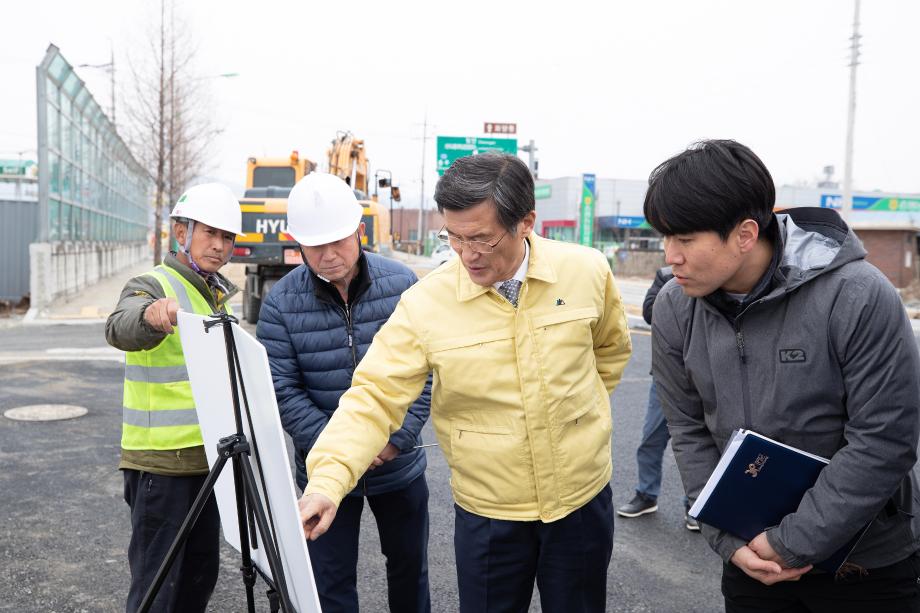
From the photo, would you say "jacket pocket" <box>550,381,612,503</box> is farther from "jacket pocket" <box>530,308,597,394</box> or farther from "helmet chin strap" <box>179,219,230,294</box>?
"helmet chin strap" <box>179,219,230,294</box>

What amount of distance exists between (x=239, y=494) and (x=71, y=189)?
63.7ft

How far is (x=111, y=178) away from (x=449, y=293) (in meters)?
27.7

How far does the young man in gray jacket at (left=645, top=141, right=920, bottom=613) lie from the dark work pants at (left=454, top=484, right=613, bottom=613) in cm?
48

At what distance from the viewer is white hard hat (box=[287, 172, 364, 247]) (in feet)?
9.59

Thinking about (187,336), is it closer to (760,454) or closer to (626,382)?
(760,454)

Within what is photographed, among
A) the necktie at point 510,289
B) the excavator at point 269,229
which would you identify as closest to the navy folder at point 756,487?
the necktie at point 510,289

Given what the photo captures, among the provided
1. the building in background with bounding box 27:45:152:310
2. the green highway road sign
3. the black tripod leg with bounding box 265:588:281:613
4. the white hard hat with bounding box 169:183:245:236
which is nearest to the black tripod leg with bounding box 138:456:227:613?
the black tripod leg with bounding box 265:588:281:613

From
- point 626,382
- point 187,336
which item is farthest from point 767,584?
point 626,382

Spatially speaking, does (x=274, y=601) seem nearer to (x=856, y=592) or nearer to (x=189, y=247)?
(x=856, y=592)

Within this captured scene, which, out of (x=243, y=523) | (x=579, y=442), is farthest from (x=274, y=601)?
(x=579, y=442)

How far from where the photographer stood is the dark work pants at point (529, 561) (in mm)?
2455

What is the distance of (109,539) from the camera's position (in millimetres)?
4746

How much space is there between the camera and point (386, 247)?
1585 centimetres

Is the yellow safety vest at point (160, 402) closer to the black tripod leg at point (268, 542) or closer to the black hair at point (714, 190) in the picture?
the black tripod leg at point (268, 542)
